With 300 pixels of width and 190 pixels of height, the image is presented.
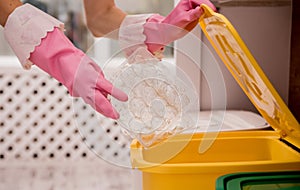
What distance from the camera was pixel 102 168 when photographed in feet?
7.34

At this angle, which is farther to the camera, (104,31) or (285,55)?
(285,55)

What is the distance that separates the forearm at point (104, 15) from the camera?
117 centimetres

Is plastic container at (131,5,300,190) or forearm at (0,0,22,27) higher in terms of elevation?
forearm at (0,0,22,27)

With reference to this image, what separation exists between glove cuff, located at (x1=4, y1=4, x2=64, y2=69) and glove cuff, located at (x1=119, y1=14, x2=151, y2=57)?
17 cm

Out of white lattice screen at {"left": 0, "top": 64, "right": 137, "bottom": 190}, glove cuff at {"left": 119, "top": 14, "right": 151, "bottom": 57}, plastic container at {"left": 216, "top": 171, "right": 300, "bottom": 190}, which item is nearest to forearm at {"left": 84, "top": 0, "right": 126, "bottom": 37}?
glove cuff at {"left": 119, "top": 14, "right": 151, "bottom": 57}

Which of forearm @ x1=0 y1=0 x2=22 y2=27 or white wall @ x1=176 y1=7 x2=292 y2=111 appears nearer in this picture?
forearm @ x1=0 y1=0 x2=22 y2=27

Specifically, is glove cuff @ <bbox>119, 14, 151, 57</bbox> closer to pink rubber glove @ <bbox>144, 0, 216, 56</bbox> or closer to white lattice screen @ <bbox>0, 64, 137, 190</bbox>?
pink rubber glove @ <bbox>144, 0, 216, 56</bbox>

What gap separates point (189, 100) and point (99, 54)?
0.32 metres

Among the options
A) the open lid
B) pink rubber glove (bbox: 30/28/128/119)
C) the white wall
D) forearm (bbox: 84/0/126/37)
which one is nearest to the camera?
pink rubber glove (bbox: 30/28/128/119)

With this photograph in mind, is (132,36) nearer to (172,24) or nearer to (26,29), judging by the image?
(172,24)

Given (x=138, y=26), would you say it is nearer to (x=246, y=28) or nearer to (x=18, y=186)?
(x=246, y=28)

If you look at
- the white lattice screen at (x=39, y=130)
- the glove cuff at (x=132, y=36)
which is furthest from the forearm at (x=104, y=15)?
the white lattice screen at (x=39, y=130)

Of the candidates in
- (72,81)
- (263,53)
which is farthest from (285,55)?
(72,81)

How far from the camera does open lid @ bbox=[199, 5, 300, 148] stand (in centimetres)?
100
